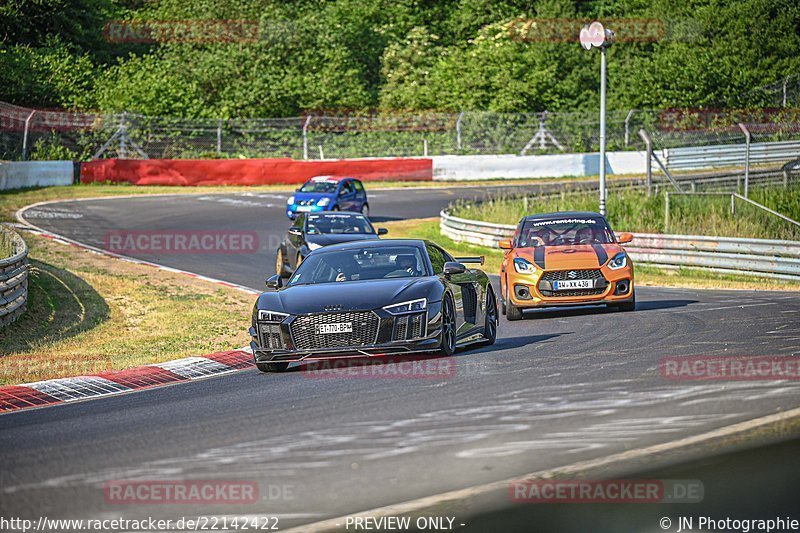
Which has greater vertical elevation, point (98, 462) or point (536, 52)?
point (536, 52)

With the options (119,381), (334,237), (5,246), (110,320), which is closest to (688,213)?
(334,237)

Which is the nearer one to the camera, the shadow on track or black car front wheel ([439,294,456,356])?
black car front wheel ([439,294,456,356])

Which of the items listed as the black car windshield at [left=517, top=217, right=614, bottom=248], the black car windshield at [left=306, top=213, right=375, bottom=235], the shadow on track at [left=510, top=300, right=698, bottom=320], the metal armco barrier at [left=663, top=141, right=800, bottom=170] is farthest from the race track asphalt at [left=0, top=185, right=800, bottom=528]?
the metal armco barrier at [left=663, top=141, right=800, bottom=170]

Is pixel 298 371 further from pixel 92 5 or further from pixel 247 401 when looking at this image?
pixel 92 5

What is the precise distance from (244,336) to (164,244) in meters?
13.6

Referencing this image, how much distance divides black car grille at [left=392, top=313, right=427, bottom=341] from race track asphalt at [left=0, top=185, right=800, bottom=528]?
0.53 metres

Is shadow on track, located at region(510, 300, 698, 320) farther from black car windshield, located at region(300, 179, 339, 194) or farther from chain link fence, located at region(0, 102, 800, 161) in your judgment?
chain link fence, located at region(0, 102, 800, 161)

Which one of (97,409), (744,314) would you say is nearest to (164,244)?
(744,314)

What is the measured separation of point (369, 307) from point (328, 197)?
2137 cm

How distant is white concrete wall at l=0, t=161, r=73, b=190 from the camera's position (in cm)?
4072

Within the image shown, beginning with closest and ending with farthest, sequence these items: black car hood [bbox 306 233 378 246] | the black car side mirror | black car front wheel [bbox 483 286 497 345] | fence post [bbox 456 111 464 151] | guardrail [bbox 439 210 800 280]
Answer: the black car side mirror < black car front wheel [bbox 483 286 497 345] < black car hood [bbox 306 233 378 246] < guardrail [bbox 439 210 800 280] < fence post [bbox 456 111 464 151]

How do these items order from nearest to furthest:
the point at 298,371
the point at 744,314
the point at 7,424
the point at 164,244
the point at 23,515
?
the point at 23,515
the point at 7,424
the point at 298,371
the point at 744,314
the point at 164,244

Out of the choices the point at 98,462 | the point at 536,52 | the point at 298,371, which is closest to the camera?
the point at 98,462

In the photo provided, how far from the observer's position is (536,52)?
201 feet
